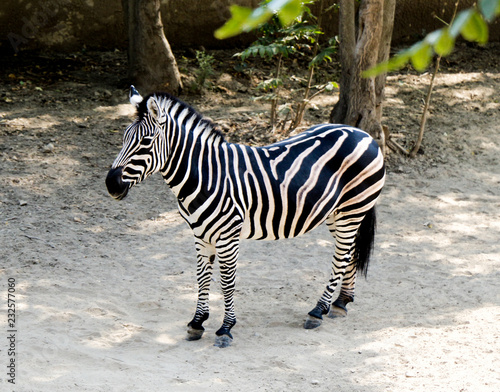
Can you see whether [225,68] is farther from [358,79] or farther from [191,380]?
[191,380]

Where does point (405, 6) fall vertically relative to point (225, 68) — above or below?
above

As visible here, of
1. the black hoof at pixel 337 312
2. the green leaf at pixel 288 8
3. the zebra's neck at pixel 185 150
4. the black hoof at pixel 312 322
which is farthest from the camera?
the black hoof at pixel 337 312

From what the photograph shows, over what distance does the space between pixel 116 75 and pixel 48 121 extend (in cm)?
195

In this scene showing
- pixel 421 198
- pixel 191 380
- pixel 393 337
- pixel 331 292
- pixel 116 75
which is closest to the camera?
pixel 191 380

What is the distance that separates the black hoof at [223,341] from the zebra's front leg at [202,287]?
A: 0.63 feet

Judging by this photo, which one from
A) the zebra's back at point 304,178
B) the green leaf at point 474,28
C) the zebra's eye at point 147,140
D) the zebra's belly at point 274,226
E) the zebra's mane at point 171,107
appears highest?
the green leaf at point 474,28

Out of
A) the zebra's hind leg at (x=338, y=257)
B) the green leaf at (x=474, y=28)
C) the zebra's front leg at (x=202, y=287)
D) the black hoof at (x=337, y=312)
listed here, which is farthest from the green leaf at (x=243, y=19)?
the black hoof at (x=337, y=312)

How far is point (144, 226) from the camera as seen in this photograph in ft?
25.3

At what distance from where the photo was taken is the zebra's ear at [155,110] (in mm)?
4840

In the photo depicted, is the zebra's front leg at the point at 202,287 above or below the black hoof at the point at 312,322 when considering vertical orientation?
above

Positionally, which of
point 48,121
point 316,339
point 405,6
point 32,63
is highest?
point 405,6

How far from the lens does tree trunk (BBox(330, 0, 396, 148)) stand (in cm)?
908

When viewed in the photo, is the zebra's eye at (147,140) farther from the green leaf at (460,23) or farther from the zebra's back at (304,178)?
the green leaf at (460,23)

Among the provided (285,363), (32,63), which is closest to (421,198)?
(285,363)
